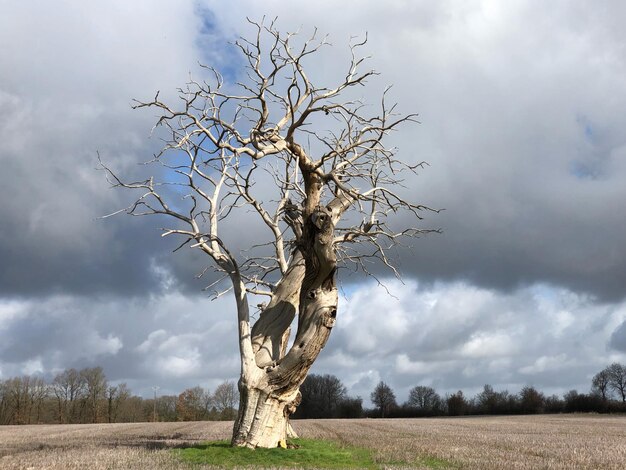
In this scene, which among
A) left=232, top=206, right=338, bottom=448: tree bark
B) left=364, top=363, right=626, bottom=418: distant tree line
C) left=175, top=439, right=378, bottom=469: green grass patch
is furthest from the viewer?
left=364, top=363, right=626, bottom=418: distant tree line

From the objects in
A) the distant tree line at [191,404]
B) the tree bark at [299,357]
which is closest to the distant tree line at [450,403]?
the distant tree line at [191,404]

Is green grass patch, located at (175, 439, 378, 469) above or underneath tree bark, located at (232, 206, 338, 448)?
underneath

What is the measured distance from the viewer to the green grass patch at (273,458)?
45.6 feet

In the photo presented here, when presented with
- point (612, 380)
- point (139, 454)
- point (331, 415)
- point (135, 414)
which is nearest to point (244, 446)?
point (139, 454)

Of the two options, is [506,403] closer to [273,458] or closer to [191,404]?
[191,404]

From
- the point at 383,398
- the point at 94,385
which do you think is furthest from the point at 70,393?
the point at 383,398

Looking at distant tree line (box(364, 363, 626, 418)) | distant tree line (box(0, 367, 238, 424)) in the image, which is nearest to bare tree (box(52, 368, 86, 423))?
distant tree line (box(0, 367, 238, 424))

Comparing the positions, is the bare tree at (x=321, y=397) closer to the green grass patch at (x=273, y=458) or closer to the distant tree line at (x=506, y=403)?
the distant tree line at (x=506, y=403)

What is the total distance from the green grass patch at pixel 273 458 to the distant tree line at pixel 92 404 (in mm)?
76169

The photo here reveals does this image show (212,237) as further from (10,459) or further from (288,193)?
(10,459)

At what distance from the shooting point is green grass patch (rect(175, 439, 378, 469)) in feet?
45.6

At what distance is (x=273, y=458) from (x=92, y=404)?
8121 centimetres

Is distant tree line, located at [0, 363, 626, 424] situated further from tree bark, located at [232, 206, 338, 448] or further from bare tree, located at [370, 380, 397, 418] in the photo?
tree bark, located at [232, 206, 338, 448]

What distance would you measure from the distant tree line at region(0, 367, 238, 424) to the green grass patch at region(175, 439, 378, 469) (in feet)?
250
